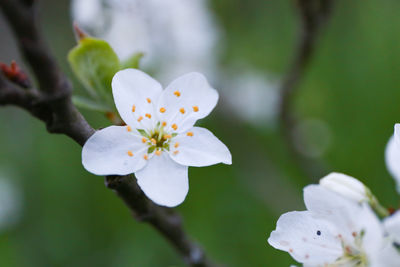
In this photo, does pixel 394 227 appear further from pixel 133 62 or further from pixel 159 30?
pixel 159 30

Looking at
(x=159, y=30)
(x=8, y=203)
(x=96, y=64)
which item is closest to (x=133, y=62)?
(x=96, y=64)

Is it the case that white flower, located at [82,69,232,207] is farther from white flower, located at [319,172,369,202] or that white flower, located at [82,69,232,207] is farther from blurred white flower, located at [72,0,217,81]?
blurred white flower, located at [72,0,217,81]

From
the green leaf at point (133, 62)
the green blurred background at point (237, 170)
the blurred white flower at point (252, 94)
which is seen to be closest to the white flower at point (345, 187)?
the green leaf at point (133, 62)

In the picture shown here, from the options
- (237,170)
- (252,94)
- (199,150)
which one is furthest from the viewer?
(252,94)

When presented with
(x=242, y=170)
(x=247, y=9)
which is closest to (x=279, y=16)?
(x=247, y=9)

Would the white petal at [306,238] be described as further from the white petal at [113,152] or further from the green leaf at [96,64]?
the green leaf at [96,64]
